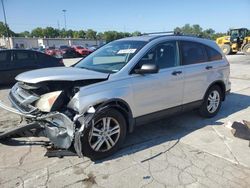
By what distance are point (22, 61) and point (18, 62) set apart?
15cm

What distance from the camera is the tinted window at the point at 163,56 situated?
4.62 metres

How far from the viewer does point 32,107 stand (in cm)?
390

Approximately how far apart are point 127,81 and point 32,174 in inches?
74.0

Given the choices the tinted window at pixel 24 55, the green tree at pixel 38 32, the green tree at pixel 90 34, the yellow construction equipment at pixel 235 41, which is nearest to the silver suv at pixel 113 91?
the tinted window at pixel 24 55

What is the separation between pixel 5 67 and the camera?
994 cm

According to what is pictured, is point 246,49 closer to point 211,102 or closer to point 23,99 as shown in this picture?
point 211,102

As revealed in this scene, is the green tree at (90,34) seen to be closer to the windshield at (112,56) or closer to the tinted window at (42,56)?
the tinted window at (42,56)

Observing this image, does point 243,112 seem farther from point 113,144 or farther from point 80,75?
point 80,75

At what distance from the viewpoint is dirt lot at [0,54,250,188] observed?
11.3 ft

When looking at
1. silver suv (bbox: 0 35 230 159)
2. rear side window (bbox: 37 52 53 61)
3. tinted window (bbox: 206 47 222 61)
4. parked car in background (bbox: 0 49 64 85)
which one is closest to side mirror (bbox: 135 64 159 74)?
silver suv (bbox: 0 35 230 159)

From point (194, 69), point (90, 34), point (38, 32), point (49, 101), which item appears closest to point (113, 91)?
point (49, 101)

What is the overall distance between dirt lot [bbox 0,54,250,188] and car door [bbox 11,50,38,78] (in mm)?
5940

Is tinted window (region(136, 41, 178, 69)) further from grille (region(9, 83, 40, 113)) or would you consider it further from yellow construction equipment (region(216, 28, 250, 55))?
yellow construction equipment (region(216, 28, 250, 55))

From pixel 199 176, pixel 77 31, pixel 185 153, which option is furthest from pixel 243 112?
pixel 77 31
